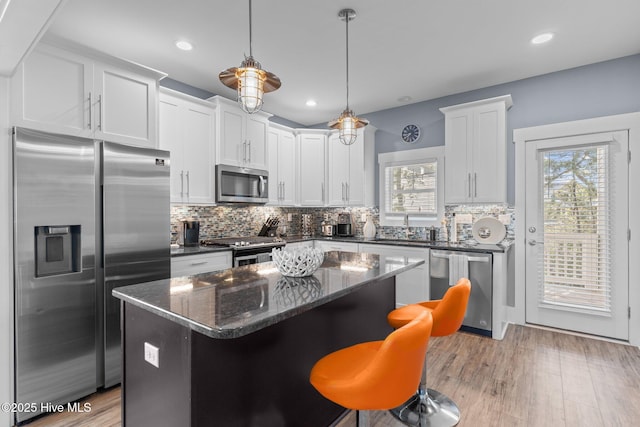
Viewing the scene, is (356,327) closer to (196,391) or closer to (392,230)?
(196,391)

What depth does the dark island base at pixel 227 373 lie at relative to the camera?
125 centimetres

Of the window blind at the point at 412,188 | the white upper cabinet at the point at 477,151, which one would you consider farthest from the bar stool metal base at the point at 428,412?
the window blind at the point at 412,188

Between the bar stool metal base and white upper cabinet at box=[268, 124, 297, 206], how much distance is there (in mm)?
3064

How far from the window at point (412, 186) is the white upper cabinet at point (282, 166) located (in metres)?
1.31

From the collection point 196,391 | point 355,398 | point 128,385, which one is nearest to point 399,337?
point 355,398

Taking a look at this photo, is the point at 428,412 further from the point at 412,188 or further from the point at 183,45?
the point at 183,45

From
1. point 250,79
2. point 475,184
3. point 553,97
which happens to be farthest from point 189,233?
point 553,97

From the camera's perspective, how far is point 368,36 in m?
2.92

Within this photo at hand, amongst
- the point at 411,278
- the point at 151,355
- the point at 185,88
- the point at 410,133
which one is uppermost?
the point at 185,88

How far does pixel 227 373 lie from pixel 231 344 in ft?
0.37

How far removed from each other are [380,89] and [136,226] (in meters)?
3.17

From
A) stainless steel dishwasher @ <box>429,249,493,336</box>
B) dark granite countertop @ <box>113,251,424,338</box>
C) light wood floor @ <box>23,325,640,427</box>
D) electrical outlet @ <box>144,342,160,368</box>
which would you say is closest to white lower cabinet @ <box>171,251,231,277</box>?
light wood floor @ <box>23,325,640,427</box>

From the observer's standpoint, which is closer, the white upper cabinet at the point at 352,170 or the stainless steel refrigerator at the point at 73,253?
the stainless steel refrigerator at the point at 73,253

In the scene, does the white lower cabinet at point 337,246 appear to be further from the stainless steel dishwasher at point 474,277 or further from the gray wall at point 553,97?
the gray wall at point 553,97
